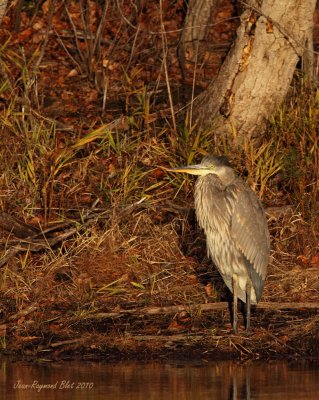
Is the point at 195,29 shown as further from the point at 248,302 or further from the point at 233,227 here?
the point at 248,302

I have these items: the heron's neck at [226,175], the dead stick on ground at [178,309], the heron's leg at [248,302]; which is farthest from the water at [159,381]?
the heron's neck at [226,175]

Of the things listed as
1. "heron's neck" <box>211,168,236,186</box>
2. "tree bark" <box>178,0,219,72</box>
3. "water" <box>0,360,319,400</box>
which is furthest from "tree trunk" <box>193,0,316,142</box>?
"water" <box>0,360,319,400</box>

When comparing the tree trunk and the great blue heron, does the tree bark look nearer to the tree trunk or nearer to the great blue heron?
the tree trunk

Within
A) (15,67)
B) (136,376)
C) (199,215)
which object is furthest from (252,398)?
(15,67)

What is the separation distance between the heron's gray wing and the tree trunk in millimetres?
2393

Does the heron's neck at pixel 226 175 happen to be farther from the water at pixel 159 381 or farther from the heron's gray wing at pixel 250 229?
the water at pixel 159 381

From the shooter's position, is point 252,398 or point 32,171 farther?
point 32,171

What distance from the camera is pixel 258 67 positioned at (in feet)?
35.9

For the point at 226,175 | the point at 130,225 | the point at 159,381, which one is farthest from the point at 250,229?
the point at 159,381

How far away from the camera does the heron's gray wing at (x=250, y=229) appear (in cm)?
850

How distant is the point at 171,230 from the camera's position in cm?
988

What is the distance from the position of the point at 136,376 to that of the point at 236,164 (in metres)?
3.77

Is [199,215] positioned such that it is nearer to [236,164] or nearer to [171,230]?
[171,230]

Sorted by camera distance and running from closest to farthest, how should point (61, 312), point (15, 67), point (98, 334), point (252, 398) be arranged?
1. point (252, 398)
2. point (98, 334)
3. point (61, 312)
4. point (15, 67)
